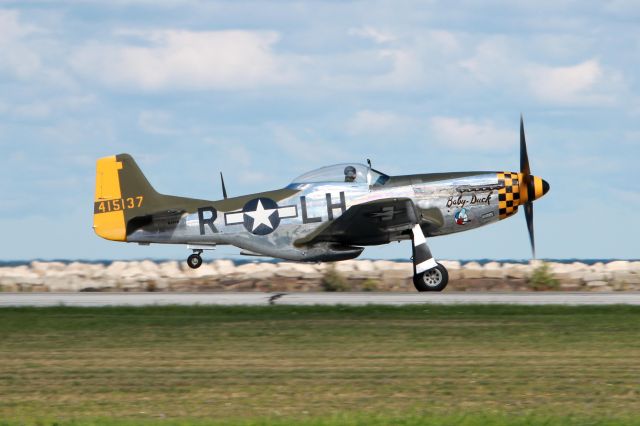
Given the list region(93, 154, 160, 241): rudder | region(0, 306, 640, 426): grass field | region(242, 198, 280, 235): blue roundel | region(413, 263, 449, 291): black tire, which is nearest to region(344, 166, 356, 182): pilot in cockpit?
region(242, 198, 280, 235): blue roundel

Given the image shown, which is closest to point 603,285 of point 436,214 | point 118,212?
point 436,214

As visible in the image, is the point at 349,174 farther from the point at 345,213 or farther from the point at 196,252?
the point at 196,252

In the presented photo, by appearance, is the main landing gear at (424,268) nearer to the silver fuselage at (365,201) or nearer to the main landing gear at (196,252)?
the silver fuselage at (365,201)

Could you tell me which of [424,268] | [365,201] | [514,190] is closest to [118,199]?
[365,201]

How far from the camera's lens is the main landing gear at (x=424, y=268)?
2169 centimetres

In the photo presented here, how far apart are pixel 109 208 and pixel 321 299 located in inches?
249

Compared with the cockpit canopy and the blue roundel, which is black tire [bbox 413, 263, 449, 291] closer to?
the cockpit canopy

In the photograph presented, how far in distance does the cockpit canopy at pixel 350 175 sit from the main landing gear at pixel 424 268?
4.82 ft

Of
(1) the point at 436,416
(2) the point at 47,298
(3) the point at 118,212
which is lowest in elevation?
(1) the point at 436,416

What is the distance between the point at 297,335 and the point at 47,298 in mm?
8678

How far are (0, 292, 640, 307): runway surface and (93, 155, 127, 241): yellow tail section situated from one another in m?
2.04

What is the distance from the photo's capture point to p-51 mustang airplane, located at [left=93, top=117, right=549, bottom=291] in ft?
72.8

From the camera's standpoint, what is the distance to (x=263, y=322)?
16.1m

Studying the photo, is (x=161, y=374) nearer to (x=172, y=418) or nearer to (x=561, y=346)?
(x=172, y=418)
